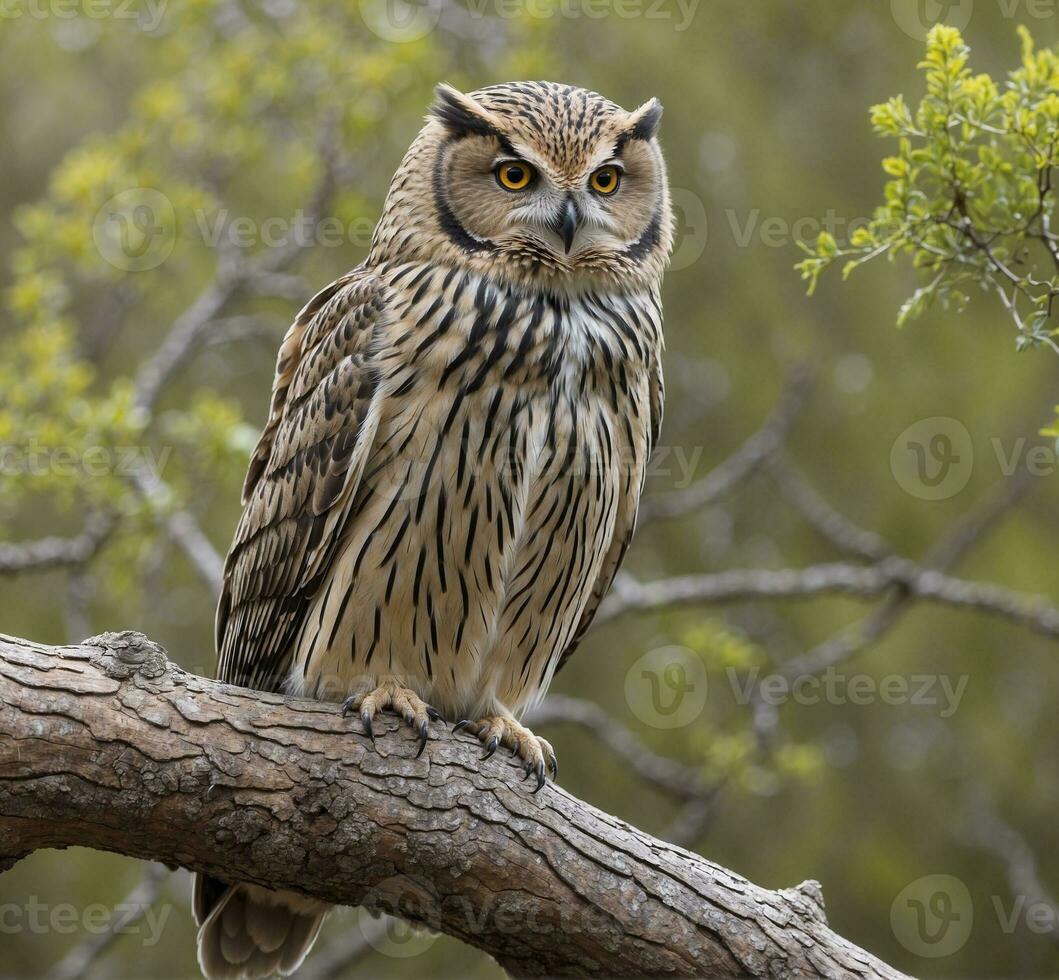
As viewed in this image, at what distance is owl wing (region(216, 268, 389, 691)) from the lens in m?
3.64

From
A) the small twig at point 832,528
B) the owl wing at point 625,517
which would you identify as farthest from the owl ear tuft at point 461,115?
the small twig at point 832,528

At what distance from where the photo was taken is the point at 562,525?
3.69 meters

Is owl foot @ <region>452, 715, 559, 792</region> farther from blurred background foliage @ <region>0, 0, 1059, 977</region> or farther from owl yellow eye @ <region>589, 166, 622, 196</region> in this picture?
blurred background foliage @ <region>0, 0, 1059, 977</region>

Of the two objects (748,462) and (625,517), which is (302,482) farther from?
(748,462)

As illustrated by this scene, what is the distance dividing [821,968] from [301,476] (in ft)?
6.61

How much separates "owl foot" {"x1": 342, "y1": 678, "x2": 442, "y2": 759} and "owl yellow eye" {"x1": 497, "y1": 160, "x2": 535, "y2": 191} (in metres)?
1.52

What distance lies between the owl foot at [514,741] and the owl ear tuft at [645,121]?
1858 millimetres

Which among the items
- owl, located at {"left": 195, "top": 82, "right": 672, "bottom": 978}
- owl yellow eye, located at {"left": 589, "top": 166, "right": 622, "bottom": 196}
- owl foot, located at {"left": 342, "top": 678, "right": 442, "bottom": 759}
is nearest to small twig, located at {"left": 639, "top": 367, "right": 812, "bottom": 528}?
owl, located at {"left": 195, "top": 82, "right": 672, "bottom": 978}

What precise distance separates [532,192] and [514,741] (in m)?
1.63

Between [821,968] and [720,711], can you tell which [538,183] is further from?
[720,711]

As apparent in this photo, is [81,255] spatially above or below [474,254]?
below

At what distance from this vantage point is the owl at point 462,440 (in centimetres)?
354

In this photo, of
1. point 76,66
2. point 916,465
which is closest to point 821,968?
point 916,465

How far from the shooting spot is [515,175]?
3.74 m
